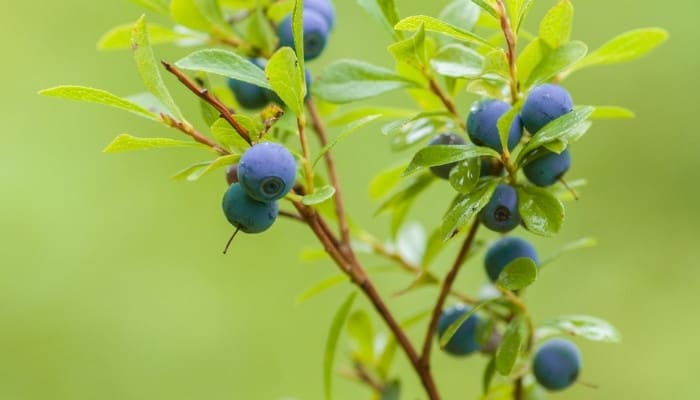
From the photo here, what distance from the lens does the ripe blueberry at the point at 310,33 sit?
118cm

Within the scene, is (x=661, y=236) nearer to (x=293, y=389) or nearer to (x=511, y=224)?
(x=293, y=389)

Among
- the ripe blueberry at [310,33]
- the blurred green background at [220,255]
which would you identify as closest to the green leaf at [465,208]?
the ripe blueberry at [310,33]

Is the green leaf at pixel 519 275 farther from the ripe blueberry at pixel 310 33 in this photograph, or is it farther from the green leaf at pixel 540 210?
the ripe blueberry at pixel 310 33

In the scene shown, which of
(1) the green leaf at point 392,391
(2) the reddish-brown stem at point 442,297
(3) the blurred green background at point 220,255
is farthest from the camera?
(3) the blurred green background at point 220,255

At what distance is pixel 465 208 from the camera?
93 centimetres

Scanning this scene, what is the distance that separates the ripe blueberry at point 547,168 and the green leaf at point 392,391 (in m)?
0.43

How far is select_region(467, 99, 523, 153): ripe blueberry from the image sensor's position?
3.15 feet

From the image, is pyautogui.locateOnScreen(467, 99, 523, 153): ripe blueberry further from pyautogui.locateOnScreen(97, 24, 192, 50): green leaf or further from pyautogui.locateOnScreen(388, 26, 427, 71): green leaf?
pyautogui.locateOnScreen(97, 24, 192, 50): green leaf

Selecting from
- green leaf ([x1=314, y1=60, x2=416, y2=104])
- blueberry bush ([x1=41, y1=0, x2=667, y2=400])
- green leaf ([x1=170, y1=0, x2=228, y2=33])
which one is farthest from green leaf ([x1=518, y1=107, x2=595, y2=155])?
green leaf ([x1=170, y1=0, x2=228, y2=33])

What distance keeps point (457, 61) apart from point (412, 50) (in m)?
0.05

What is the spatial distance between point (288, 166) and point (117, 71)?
2956mm

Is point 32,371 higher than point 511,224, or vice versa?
point 511,224

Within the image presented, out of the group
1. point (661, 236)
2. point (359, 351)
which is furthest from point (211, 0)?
point (661, 236)

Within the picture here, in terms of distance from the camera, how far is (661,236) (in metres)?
3.33
